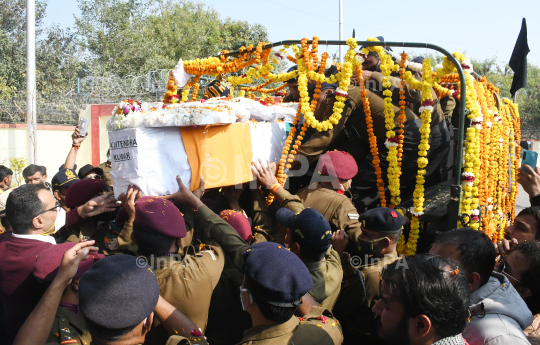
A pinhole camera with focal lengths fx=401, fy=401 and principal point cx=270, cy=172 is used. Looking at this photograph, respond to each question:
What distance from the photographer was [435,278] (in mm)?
1569

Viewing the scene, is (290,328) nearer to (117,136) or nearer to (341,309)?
(341,309)

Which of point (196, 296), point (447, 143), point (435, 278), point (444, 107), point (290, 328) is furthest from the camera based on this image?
point (444, 107)

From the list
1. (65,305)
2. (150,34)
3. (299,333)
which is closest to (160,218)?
(65,305)

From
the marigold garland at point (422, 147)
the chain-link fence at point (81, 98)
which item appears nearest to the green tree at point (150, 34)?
the chain-link fence at point (81, 98)

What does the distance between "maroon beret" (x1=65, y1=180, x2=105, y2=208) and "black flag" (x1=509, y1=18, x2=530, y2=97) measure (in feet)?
16.2

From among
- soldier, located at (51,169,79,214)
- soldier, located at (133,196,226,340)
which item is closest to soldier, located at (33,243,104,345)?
soldier, located at (133,196,226,340)

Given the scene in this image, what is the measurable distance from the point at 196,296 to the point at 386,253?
1.27 meters

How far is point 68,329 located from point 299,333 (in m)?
1.07

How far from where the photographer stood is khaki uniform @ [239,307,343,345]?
5.64ft

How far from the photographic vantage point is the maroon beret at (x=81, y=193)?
3.20 meters

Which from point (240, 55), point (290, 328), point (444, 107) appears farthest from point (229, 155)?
point (444, 107)

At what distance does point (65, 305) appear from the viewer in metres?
1.95

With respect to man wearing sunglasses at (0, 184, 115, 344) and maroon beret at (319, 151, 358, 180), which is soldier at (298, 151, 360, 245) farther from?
man wearing sunglasses at (0, 184, 115, 344)

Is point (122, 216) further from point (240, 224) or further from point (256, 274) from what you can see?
point (256, 274)
